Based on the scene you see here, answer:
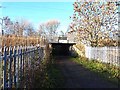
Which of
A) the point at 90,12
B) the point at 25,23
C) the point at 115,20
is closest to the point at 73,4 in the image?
the point at 90,12

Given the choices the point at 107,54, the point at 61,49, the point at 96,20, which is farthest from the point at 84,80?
the point at 61,49

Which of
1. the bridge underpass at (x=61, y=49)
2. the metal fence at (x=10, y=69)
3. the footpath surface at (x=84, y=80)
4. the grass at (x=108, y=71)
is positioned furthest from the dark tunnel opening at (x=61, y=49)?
the metal fence at (x=10, y=69)

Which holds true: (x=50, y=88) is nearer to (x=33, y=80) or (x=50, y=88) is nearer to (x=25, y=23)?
(x=33, y=80)

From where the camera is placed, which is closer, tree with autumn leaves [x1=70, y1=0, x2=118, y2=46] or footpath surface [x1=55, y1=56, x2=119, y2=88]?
footpath surface [x1=55, y1=56, x2=119, y2=88]

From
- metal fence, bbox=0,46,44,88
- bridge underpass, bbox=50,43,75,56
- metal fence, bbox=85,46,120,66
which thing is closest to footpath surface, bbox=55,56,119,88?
metal fence, bbox=0,46,44,88

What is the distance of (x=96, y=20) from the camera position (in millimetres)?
36344

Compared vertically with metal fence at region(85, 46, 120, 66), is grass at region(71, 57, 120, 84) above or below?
below

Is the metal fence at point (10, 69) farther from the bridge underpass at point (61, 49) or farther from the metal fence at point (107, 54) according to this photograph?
the bridge underpass at point (61, 49)

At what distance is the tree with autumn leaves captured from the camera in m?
36.6

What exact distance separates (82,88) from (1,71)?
16.2 ft

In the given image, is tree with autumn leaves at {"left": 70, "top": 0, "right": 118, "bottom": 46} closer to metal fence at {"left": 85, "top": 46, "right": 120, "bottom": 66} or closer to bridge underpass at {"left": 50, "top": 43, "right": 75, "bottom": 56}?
metal fence at {"left": 85, "top": 46, "right": 120, "bottom": 66}

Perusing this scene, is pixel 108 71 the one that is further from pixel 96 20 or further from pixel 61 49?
pixel 61 49

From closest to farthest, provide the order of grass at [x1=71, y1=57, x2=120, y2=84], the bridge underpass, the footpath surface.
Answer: the footpath surface
grass at [x1=71, y1=57, x2=120, y2=84]
the bridge underpass

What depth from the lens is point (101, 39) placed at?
36.9 meters
